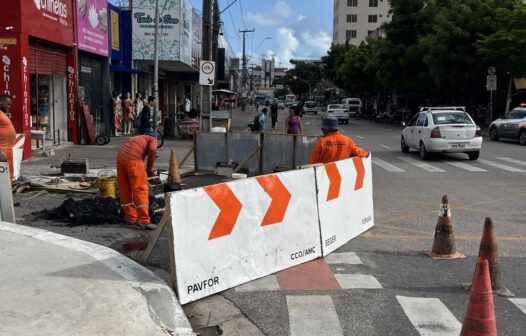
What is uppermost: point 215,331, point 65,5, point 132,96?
A: point 65,5

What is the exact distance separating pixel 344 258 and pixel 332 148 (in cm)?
201

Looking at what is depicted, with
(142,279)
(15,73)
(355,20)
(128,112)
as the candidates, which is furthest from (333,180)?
(355,20)

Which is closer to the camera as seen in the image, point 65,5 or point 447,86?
point 65,5

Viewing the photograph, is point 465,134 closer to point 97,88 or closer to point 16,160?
point 16,160

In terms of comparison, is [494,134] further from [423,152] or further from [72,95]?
[72,95]

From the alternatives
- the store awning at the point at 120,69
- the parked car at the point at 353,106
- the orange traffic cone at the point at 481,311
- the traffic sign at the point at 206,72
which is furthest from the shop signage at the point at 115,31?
the parked car at the point at 353,106

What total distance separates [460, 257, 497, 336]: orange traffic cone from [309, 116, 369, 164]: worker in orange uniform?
442 cm

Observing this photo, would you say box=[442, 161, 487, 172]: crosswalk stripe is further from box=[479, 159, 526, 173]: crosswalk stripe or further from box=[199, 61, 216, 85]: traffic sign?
box=[199, 61, 216, 85]: traffic sign

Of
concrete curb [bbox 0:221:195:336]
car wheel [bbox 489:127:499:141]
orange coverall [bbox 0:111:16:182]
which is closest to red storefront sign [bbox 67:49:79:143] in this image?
orange coverall [bbox 0:111:16:182]

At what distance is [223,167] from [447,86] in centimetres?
3100

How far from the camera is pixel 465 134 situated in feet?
57.6

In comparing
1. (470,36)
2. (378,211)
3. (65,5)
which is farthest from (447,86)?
(378,211)

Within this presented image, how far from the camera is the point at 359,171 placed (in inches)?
332

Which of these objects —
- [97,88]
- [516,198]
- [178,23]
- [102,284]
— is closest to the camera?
[102,284]
